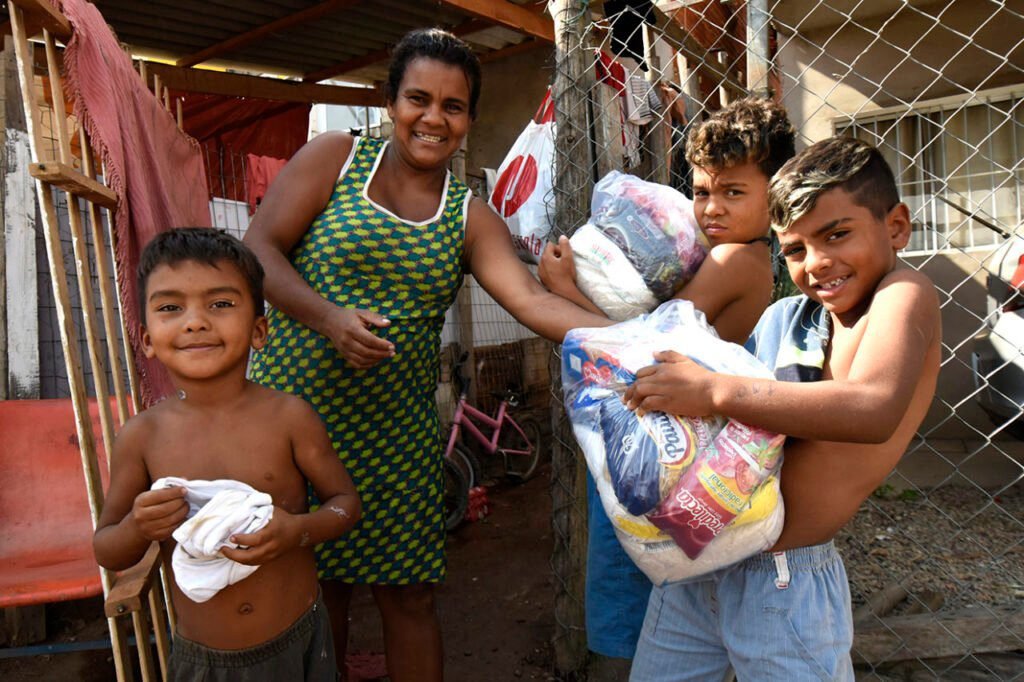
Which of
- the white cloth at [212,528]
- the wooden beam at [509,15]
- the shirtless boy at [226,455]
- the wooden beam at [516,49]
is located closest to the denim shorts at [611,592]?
the shirtless boy at [226,455]

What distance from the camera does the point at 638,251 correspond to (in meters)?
1.57

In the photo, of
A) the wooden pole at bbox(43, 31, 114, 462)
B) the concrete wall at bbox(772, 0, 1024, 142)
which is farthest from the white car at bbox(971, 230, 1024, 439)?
the wooden pole at bbox(43, 31, 114, 462)

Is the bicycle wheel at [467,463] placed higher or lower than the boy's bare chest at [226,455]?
lower

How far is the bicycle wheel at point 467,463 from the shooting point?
512cm

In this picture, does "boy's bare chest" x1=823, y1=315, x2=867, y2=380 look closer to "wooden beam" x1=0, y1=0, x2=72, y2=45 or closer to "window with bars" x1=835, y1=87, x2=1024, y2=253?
"wooden beam" x1=0, y1=0, x2=72, y2=45

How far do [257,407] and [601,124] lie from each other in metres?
1.63

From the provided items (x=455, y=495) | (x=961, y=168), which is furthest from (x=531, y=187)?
(x=961, y=168)

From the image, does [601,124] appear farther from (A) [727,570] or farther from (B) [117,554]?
(B) [117,554]

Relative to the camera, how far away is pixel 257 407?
5.41ft

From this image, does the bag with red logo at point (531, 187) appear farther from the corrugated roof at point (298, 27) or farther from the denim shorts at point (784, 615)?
the corrugated roof at point (298, 27)

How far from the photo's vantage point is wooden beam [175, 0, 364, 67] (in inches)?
208

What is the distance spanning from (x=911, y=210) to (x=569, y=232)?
11.7 ft

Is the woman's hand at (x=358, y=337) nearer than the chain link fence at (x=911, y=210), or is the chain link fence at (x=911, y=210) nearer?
the woman's hand at (x=358, y=337)

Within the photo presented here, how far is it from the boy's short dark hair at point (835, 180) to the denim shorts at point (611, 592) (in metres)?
1.05
